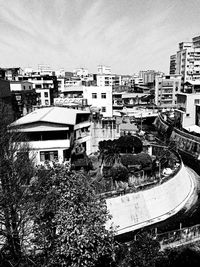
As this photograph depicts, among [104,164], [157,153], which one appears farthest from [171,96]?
[104,164]

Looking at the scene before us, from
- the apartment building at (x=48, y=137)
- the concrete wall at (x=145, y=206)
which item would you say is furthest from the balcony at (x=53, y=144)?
the concrete wall at (x=145, y=206)

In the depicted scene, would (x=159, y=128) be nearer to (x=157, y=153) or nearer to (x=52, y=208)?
(x=157, y=153)

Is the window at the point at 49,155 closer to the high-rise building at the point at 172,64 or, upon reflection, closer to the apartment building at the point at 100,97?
the apartment building at the point at 100,97

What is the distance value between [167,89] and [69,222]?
7710 cm

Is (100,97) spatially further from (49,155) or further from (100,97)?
(49,155)

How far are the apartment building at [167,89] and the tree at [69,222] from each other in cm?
7394

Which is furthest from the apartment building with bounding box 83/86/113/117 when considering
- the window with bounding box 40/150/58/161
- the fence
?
the fence

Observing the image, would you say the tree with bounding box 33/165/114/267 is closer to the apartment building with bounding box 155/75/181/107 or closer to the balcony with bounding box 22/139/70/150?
the balcony with bounding box 22/139/70/150

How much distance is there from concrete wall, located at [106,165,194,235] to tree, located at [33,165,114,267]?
9.37 m

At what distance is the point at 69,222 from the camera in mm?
7734

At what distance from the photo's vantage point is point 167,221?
19953 millimetres

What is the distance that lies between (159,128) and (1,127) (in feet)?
163

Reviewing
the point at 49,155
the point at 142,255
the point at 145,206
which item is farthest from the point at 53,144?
the point at 142,255

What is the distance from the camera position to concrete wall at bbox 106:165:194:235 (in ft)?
60.4
